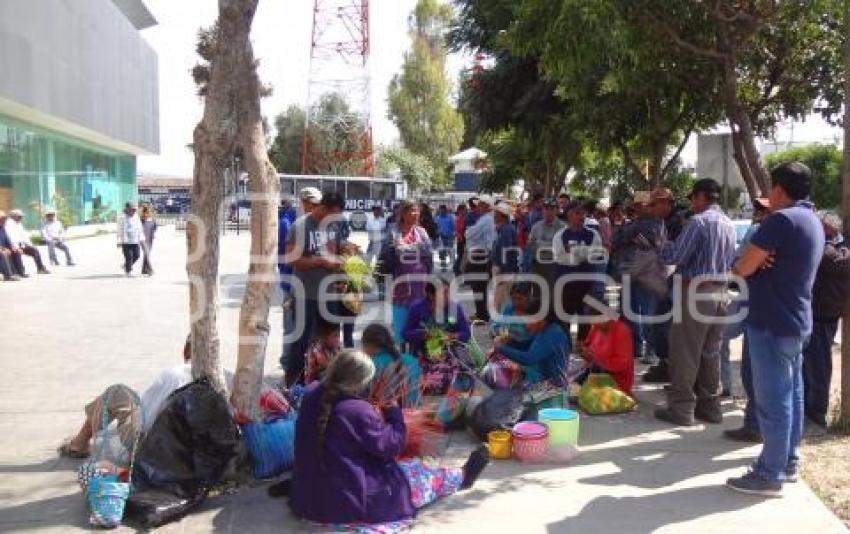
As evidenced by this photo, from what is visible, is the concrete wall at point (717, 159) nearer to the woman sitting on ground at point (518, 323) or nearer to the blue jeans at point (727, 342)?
the blue jeans at point (727, 342)

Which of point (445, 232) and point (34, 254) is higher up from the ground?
→ point (445, 232)

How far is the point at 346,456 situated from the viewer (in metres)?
4.21

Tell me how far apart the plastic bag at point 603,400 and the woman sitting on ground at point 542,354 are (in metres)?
0.50

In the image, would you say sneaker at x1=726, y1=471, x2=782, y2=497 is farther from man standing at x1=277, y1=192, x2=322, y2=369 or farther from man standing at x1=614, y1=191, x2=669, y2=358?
man standing at x1=277, y1=192, x2=322, y2=369

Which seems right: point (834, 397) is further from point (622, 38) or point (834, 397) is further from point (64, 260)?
point (64, 260)

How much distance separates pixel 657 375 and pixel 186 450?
4687 millimetres

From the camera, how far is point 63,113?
29109 mm

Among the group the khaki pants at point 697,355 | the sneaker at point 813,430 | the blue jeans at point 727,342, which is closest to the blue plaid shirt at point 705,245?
the khaki pants at point 697,355

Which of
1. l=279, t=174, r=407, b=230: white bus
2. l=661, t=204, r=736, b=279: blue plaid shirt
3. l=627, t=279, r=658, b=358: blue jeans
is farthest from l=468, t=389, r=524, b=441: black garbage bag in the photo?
l=279, t=174, r=407, b=230: white bus

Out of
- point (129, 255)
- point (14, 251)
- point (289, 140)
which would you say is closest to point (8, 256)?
point (14, 251)

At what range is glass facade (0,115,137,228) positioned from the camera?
26.4 m

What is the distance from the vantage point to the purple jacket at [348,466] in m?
4.20

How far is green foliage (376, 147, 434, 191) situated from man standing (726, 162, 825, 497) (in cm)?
4999

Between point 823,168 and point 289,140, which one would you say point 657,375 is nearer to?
point 823,168
